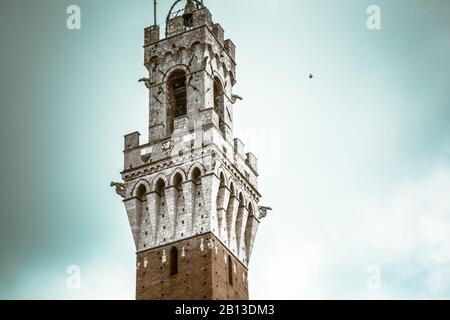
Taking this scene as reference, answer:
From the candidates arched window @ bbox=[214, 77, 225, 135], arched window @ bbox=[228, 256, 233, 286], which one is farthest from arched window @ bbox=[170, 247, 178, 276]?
arched window @ bbox=[214, 77, 225, 135]

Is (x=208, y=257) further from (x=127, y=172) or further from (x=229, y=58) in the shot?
(x=229, y=58)

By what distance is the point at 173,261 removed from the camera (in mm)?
51812

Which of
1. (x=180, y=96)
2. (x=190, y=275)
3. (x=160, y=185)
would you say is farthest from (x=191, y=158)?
(x=180, y=96)

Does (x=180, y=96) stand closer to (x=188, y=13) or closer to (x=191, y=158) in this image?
(x=188, y=13)

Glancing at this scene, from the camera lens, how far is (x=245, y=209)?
5575cm

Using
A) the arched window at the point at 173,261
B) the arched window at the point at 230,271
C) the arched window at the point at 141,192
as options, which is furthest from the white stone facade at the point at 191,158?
the arched window at the point at 230,271

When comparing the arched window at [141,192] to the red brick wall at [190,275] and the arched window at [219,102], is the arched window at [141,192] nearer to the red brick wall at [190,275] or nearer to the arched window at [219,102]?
the red brick wall at [190,275]

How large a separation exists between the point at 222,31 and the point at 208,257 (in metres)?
16.4

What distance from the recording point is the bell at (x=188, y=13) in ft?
204

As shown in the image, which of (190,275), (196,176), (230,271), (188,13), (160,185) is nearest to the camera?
(190,275)

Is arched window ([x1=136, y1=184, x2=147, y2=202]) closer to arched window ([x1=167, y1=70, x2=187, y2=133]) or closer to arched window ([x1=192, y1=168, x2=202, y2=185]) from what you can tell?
arched window ([x1=192, y1=168, x2=202, y2=185])

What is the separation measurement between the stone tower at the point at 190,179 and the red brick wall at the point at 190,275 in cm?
5

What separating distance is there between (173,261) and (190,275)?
4.91 ft
